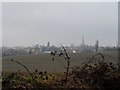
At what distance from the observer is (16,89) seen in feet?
14.4

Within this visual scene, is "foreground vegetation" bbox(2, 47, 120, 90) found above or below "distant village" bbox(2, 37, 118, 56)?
below

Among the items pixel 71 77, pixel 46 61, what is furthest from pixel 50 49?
pixel 71 77

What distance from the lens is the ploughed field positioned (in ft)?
16.0

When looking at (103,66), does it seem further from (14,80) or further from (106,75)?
(14,80)

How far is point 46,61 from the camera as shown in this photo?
5258mm

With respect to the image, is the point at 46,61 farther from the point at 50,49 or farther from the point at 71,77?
the point at 71,77

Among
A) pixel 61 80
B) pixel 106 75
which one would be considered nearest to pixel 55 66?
pixel 61 80

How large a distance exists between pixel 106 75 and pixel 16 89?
53.3 inches

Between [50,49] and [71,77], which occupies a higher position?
[50,49]

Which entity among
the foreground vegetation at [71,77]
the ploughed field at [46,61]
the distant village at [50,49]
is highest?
the distant village at [50,49]

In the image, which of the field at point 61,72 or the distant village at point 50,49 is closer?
the field at point 61,72

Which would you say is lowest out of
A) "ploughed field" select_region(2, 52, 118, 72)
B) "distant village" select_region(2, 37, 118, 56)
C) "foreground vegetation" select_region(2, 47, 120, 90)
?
"foreground vegetation" select_region(2, 47, 120, 90)

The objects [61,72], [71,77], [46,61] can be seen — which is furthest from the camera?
[46,61]

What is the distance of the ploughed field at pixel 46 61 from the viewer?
488 cm
